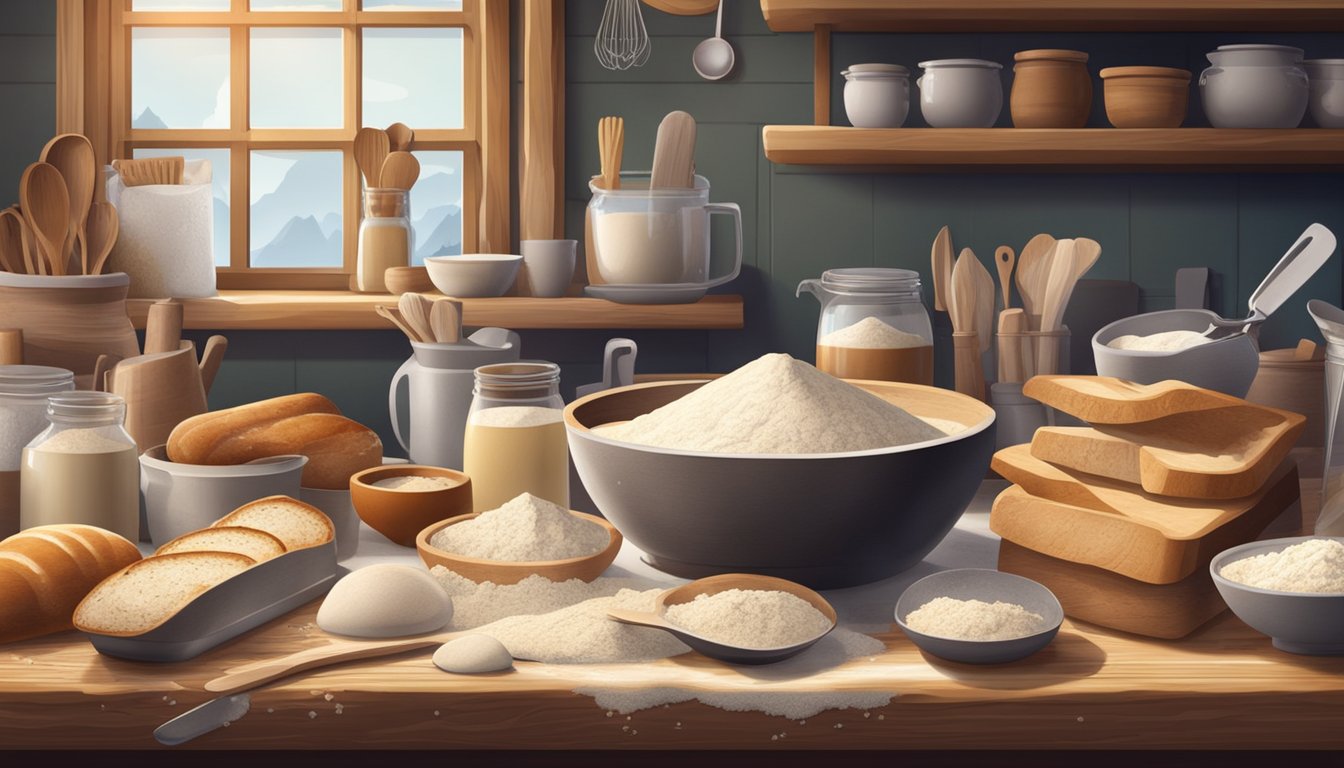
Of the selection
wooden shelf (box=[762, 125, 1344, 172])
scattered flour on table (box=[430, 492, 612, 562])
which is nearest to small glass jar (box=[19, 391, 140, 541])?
scattered flour on table (box=[430, 492, 612, 562])

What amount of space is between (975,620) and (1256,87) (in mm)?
1551

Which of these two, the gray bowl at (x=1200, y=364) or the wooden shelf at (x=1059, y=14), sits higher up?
the wooden shelf at (x=1059, y=14)

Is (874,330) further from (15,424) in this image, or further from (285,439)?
(15,424)

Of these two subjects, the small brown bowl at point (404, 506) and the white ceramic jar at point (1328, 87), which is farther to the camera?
the white ceramic jar at point (1328, 87)

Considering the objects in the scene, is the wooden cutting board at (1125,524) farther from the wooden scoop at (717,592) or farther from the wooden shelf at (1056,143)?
the wooden shelf at (1056,143)

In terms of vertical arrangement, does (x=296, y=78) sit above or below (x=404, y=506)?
above

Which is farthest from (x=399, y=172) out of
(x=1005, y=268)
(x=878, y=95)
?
(x=1005, y=268)

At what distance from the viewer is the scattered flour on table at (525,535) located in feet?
3.70

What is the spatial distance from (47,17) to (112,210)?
3.66 ft

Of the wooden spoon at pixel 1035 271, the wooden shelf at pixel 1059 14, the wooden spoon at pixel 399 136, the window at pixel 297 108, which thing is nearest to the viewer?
the wooden spoon at pixel 1035 271

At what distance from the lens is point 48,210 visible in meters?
1.52

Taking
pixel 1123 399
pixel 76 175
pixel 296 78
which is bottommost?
pixel 1123 399

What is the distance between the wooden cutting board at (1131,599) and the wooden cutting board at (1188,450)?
8 cm

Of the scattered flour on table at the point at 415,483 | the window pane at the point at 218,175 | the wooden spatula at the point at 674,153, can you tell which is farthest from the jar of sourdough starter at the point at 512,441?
the window pane at the point at 218,175
